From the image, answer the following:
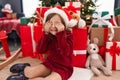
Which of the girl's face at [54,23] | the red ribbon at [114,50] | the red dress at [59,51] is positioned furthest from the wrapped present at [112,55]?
the girl's face at [54,23]

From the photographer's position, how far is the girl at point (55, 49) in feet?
3.45

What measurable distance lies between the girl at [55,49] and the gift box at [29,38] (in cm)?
29

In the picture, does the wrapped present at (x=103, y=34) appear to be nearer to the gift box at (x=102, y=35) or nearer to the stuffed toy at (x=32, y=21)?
the gift box at (x=102, y=35)

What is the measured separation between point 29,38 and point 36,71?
19.2 inches

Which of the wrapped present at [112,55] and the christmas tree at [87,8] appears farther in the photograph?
the christmas tree at [87,8]

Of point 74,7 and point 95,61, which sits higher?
point 74,7

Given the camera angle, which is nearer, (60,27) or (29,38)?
(60,27)

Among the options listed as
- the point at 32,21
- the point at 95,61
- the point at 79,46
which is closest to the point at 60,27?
the point at 79,46

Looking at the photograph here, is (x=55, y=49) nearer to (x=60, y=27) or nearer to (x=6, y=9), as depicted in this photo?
(x=60, y=27)

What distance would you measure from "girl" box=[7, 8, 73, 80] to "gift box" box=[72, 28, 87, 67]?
0.15 metres

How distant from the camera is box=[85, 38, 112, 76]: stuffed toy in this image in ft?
4.07

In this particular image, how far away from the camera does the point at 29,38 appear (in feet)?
4.86

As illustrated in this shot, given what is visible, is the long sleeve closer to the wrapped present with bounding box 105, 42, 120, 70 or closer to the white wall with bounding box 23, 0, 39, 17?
the wrapped present with bounding box 105, 42, 120, 70

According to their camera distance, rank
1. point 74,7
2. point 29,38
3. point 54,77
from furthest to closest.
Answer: point 29,38 < point 74,7 < point 54,77
